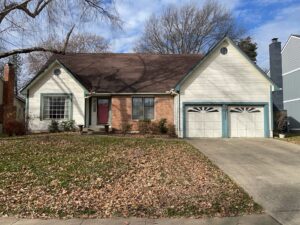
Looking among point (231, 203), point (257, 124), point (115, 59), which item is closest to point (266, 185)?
point (231, 203)

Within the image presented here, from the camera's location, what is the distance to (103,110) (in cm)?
2609

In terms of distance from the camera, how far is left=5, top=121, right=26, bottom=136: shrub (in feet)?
75.2

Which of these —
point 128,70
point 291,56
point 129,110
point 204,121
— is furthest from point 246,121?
point 291,56

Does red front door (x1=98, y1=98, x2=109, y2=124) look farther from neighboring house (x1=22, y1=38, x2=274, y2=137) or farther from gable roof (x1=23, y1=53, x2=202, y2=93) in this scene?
gable roof (x1=23, y1=53, x2=202, y2=93)

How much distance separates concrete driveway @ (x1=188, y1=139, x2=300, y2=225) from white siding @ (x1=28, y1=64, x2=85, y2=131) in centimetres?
946

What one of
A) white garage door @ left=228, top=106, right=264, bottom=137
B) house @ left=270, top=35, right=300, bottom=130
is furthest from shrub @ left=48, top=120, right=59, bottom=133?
house @ left=270, top=35, right=300, bottom=130

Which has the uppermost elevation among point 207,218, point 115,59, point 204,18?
point 204,18

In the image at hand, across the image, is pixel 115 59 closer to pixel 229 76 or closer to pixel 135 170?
pixel 229 76

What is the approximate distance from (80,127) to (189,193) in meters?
15.6

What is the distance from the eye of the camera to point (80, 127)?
2397 centimetres

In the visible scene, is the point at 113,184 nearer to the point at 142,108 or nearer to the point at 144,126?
the point at 144,126

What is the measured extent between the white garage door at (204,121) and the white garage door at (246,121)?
2.46 feet

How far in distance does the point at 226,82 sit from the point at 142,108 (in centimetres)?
566

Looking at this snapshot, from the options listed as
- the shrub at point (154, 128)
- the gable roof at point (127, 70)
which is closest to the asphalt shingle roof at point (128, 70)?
the gable roof at point (127, 70)
